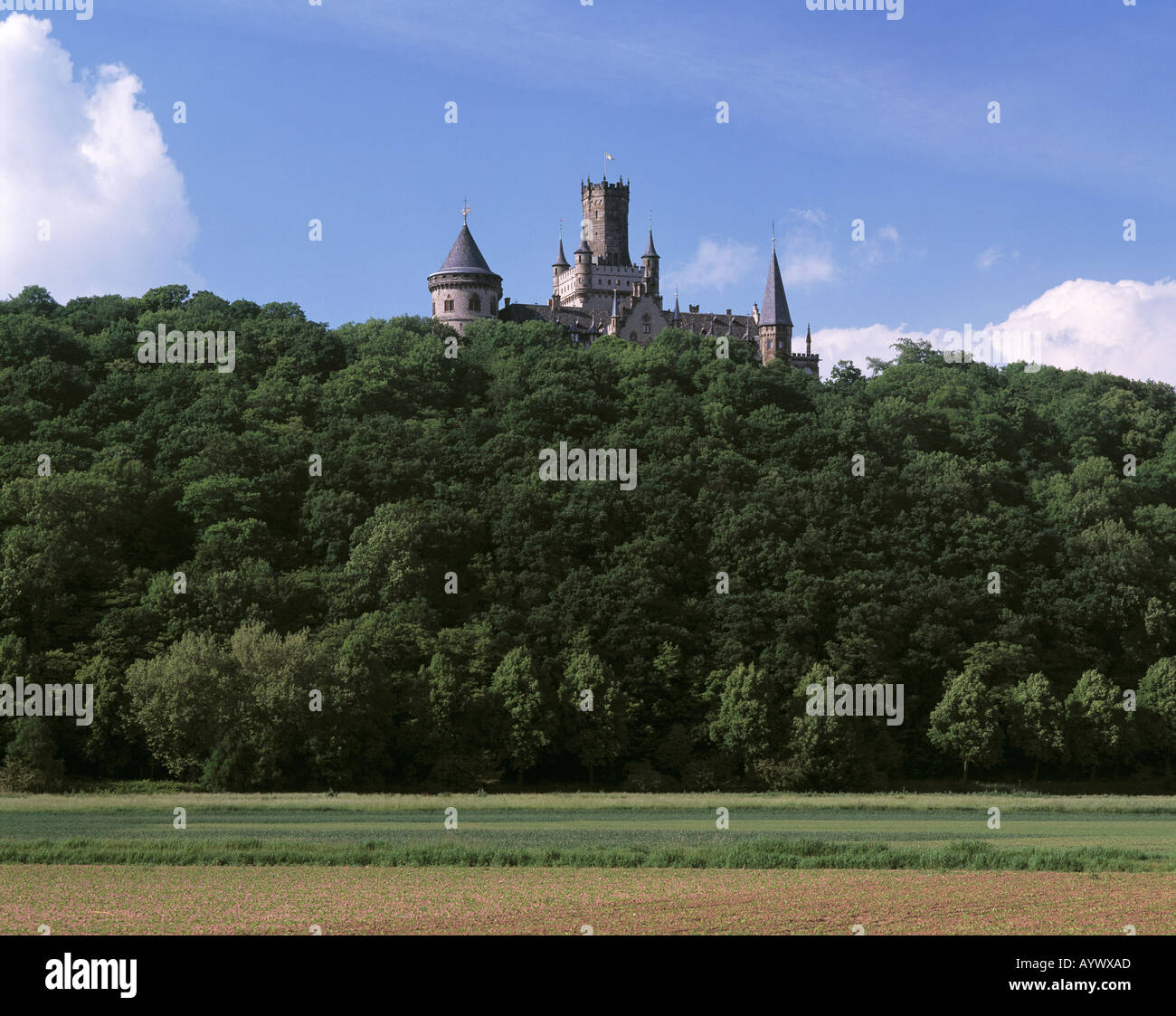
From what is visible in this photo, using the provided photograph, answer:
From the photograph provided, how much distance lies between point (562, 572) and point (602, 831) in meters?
48.5

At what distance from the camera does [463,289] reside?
191 metres

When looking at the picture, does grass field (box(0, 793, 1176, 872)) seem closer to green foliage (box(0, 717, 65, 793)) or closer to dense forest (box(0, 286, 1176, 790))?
green foliage (box(0, 717, 65, 793))

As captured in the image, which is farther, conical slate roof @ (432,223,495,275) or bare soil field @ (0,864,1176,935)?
conical slate roof @ (432,223,495,275)

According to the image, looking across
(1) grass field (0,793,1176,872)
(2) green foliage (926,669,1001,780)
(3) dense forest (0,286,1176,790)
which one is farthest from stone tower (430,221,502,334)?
(1) grass field (0,793,1176,872)

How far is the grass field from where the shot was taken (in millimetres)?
41906

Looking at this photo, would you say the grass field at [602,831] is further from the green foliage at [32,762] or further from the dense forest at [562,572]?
the dense forest at [562,572]

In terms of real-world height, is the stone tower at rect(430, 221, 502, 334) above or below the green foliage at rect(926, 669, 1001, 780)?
above

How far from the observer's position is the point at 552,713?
278 ft

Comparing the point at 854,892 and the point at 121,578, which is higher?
the point at 121,578

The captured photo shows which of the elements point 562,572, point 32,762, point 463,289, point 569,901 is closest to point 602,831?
point 569,901

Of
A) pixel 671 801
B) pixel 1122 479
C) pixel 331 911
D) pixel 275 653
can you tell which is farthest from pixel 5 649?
pixel 1122 479

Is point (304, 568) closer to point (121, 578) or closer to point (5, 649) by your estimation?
point (121, 578)

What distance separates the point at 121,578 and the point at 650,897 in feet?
217

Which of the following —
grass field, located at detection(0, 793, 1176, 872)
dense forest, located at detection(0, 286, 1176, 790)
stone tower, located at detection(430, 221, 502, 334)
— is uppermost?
stone tower, located at detection(430, 221, 502, 334)
